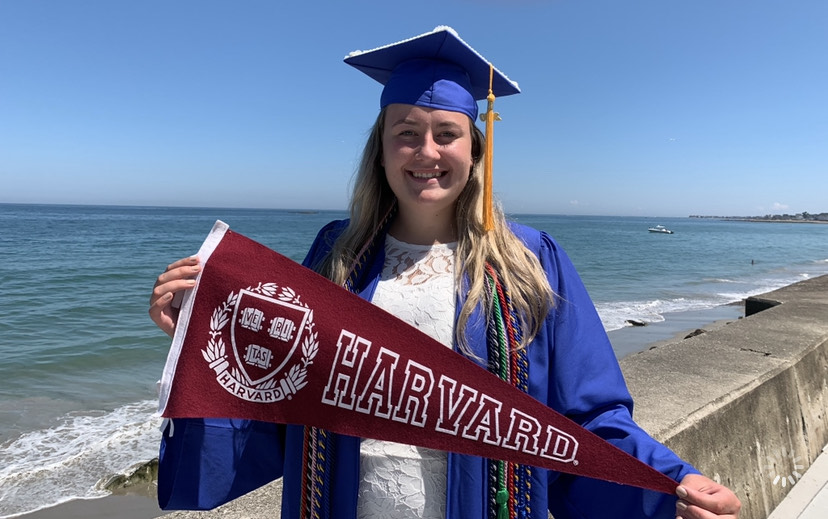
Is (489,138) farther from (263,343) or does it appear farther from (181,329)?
(181,329)

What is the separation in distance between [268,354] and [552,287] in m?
0.77

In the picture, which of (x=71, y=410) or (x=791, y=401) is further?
(x=71, y=410)

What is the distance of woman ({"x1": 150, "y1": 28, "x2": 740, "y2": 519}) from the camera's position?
1.27 meters

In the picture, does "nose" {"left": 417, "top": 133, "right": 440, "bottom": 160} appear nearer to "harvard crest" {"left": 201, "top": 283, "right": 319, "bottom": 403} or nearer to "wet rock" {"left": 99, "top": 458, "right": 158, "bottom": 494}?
"harvard crest" {"left": 201, "top": 283, "right": 319, "bottom": 403}

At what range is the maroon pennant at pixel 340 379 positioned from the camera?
121 cm

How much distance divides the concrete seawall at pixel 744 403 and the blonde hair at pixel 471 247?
1.31m

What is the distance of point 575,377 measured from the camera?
131cm

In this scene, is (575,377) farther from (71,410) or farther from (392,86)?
(71,410)

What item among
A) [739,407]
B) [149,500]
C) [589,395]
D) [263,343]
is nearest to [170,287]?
[263,343]

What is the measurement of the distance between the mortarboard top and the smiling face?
0.14 feet

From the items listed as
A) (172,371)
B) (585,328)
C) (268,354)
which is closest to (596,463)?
(585,328)

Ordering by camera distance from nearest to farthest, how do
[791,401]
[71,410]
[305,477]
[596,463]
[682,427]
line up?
[596,463] < [305,477] < [682,427] < [791,401] < [71,410]

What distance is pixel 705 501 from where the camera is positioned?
1.13 m

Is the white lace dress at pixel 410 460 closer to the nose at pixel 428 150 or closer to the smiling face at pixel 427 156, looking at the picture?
the smiling face at pixel 427 156
